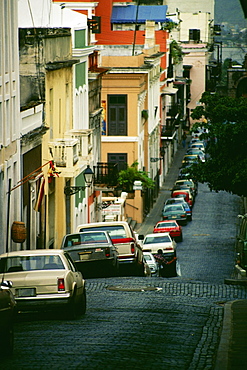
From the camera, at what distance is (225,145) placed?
41625 millimetres

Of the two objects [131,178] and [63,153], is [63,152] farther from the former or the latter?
[131,178]

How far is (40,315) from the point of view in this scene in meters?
17.3

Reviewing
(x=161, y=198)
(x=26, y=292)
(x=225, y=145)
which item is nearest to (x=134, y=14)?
(x=161, y=198)

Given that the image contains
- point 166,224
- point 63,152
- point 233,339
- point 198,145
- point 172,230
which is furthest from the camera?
point 198,145

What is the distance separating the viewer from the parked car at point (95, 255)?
23.4 metres

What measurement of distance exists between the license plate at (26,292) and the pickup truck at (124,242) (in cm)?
1052

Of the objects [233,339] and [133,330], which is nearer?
[233,339]

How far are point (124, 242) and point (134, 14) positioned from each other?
5112cm

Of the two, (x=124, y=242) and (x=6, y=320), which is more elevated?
(x=6, y=320)

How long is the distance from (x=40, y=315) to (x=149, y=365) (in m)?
5.90

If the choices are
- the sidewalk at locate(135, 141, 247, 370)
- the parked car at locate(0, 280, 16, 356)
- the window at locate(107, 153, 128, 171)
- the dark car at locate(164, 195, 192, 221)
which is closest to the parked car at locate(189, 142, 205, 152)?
the dark car at locate(164, 195, 192, 221)

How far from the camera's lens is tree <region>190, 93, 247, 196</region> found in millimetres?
40719

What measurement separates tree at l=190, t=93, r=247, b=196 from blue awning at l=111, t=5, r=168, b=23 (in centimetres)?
3196

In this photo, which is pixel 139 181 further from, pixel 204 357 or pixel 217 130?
pixel 204 357
